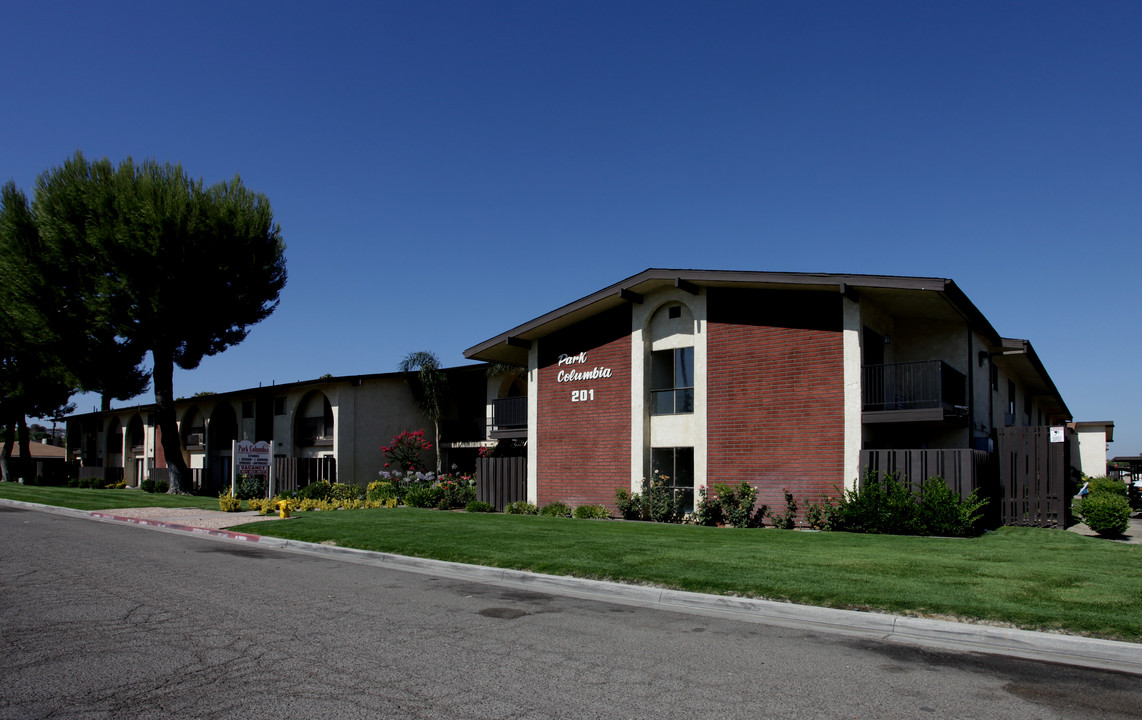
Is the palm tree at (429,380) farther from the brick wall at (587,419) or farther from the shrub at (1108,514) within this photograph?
the shrub at (1108,514)

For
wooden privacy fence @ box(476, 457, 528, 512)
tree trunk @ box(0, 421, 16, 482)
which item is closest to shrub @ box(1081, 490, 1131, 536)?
wooden privacy fence @ box(476, 457, 528, 512)

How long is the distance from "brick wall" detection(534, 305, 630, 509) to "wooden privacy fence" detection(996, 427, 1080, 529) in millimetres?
9528

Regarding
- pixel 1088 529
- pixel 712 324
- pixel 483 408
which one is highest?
pixel 712 324

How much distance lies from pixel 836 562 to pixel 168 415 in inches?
1358

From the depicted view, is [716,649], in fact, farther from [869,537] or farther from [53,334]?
[53,334]

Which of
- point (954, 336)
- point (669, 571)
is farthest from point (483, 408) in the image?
point (669, 571)

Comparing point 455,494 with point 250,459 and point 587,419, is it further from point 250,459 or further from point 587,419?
point 250,459

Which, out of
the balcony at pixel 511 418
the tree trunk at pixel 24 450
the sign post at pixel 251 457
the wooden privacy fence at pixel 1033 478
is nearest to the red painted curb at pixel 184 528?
the sign post at pixel 251 457

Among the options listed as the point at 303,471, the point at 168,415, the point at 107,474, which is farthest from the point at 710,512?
the point at 107,474

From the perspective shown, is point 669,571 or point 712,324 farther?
point 712,324

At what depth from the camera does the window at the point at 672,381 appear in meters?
22.5

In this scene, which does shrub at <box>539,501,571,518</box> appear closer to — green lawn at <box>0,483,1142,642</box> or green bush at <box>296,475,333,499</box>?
green lawn at <box>0,483,1142,642</box>

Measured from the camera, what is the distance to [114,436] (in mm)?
59562

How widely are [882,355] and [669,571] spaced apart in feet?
41.8
